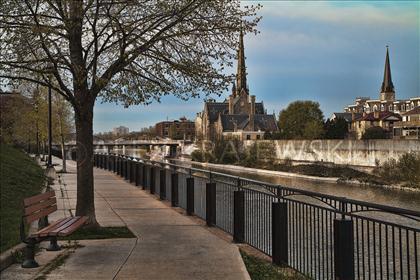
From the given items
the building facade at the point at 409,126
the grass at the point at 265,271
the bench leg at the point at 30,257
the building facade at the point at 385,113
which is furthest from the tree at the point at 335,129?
the bench leg at the point at 30,257

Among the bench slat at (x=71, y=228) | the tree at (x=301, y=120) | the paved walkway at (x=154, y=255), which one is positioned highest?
the tree at (x=301, y=120)

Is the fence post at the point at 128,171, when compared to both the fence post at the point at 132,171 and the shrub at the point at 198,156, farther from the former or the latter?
the shrub at the point at 198,156

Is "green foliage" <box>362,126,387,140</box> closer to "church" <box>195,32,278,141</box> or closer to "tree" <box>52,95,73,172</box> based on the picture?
"church" <box>195,32,278,141</box>

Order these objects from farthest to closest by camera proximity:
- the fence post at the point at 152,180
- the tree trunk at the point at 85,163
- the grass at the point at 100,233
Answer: the fence post at the point at 152,180 < the tree trunk at the point at 85,163 < the grass at the point at 100,233

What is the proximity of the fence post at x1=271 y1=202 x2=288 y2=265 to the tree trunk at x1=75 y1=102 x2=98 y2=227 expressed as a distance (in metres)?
4.03

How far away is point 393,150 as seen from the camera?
57.0 meters

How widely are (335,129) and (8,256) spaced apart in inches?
3754

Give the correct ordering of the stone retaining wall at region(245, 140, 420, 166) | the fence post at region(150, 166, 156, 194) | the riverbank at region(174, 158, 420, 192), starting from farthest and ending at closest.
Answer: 1. the stone retaining wall at region(245, 140, 420, 166)
2. the riverbank at region(174, 158, 420, 192)
3. the fence post at region(150, 166, 156, 194)

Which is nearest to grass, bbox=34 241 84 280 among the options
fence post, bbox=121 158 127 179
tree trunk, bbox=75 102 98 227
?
tree trunk, bbox=75 102 98 227

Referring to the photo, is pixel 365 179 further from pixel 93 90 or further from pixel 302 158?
pixel 93 90

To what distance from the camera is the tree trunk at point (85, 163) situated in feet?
32.0

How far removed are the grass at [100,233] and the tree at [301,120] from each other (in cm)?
8351

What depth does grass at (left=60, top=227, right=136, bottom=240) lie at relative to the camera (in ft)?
29.5

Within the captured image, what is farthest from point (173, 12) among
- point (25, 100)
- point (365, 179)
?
point (365, 179)
